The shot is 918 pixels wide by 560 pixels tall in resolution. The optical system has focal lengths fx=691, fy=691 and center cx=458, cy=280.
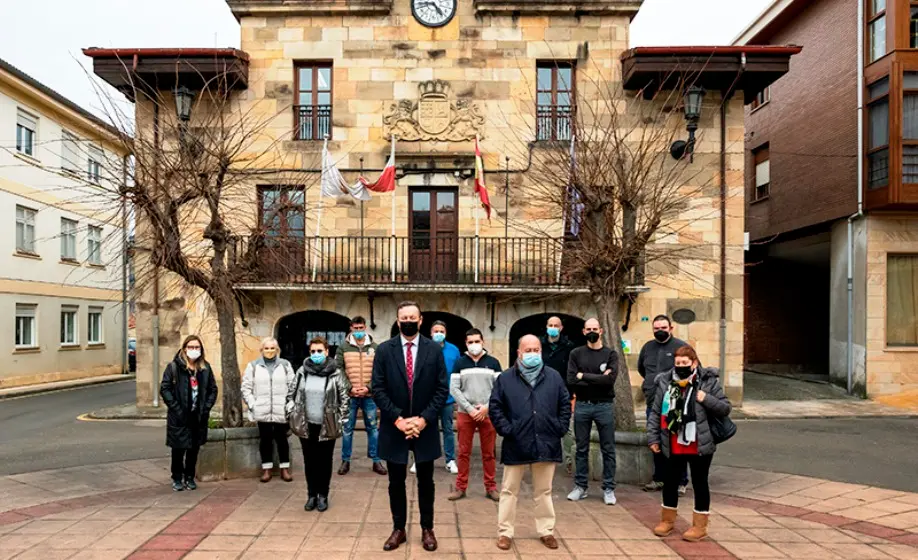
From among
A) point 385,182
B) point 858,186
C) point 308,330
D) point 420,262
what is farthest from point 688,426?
point 858,186

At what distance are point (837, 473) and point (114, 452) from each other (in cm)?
1006

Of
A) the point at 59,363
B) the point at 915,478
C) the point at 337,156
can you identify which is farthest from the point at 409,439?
the point at 59,363

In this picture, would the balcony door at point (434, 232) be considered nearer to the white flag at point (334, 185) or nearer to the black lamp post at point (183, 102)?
the white flag at point (334, 185)

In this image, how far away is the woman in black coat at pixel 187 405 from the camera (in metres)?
7.44

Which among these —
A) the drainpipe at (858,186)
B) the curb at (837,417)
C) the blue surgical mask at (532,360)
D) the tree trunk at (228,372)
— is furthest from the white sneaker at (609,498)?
the drainpipe at (858,186)

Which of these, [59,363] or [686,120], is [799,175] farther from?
[59,363]

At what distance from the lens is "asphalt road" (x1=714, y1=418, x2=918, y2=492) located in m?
8.96

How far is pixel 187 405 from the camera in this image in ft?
24.5

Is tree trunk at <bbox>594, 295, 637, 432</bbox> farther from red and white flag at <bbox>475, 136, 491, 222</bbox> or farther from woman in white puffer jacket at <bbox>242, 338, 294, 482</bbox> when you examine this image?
red and white flag at <bbox>475, 136, 491, 222</bbox>

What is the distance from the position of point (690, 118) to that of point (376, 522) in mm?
10992

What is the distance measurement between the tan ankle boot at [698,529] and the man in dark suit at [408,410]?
218 cm

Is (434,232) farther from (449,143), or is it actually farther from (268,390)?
(268,390)

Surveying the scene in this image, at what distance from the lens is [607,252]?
8617 millimetres

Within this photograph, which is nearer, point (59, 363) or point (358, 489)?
point (358, 489)
